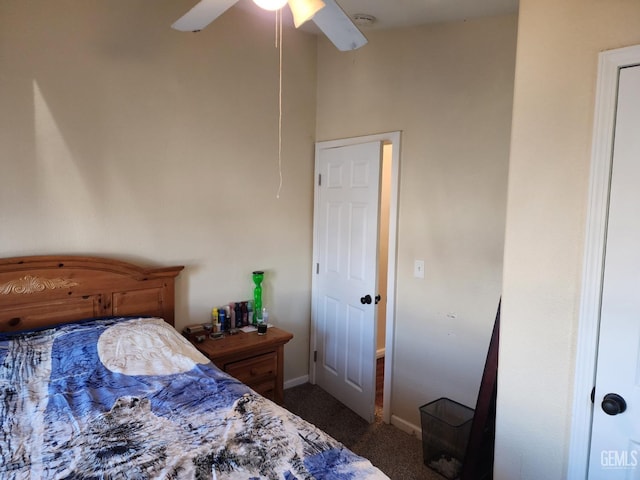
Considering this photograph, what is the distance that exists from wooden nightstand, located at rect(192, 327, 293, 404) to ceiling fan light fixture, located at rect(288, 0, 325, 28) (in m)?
1.88

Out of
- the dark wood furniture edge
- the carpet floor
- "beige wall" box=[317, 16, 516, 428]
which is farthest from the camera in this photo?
the carpet floor

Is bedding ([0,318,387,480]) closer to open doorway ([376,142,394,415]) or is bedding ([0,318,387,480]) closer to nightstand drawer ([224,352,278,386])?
nightstand drawer ([224,352,278,386])

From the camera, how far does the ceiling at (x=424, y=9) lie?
88.4 inches

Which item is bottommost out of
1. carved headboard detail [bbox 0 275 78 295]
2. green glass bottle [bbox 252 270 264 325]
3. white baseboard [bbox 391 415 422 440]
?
white baseboard [bbox 391 415 422 440]

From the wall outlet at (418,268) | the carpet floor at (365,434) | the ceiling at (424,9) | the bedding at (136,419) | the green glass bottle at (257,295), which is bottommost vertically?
the carpet floor at (365,434)

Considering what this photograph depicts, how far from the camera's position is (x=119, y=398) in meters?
1.70

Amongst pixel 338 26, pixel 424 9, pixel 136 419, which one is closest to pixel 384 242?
pixel 424 9

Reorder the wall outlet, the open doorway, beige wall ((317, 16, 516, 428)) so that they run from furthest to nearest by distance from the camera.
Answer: the open doorway → the wall outlet → beige wall ((317, 16, 516, 428))

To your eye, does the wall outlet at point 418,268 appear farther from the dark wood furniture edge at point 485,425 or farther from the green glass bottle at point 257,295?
the green glass bottle at point 257,295

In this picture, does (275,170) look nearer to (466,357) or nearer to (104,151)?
(104,151)

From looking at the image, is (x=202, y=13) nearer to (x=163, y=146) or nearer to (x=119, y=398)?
(x=163, y=146)

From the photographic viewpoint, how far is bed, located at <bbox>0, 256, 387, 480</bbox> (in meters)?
1.31

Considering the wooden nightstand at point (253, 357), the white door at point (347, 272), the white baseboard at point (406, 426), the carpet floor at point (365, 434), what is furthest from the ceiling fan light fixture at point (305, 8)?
the white baseboard at point (406, 426)

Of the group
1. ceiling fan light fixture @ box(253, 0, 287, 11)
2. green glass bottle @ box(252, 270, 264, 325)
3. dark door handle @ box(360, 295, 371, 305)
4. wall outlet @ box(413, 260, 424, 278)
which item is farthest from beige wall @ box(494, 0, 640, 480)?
green glass bottle @ box(252, 270, 264, 325)
